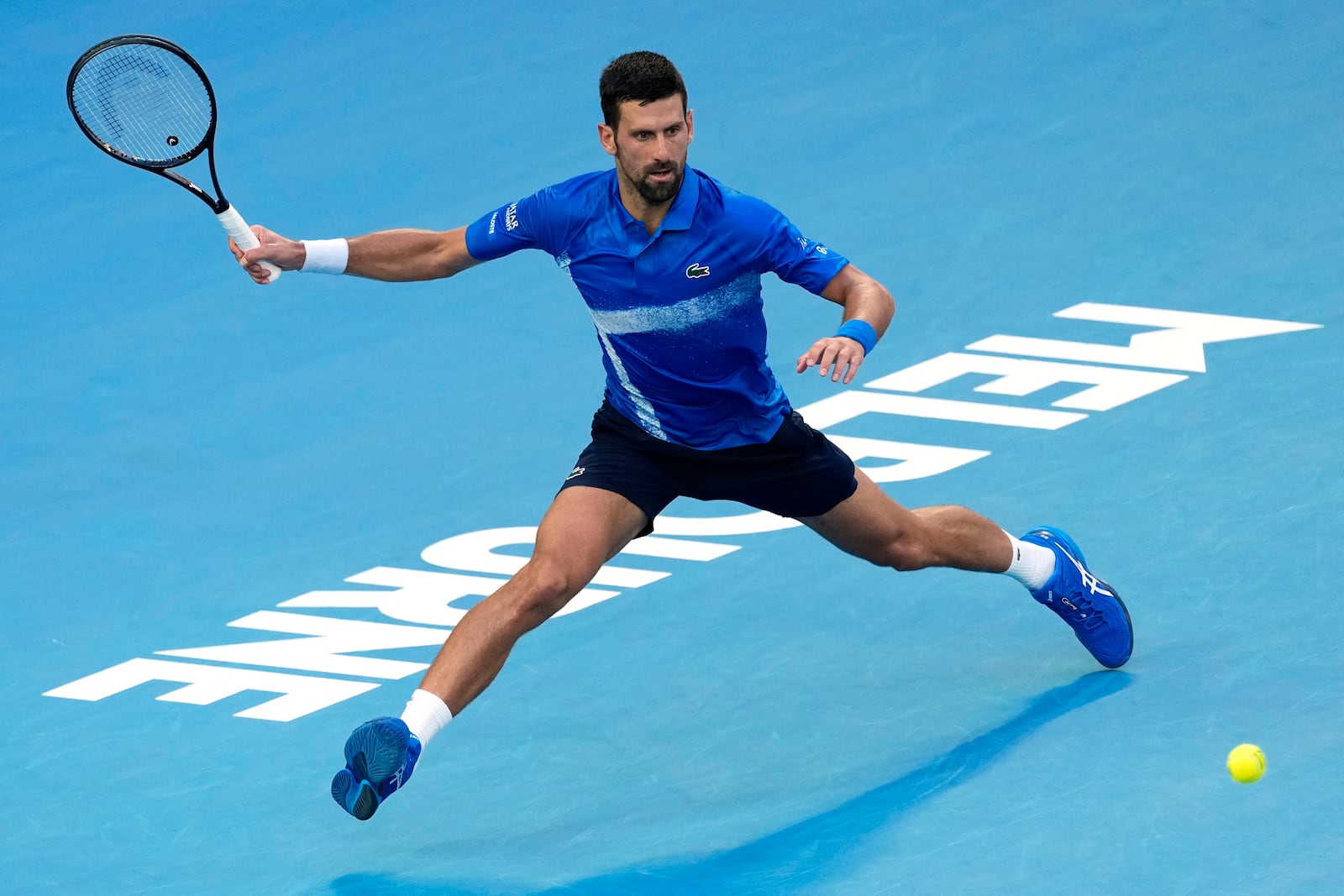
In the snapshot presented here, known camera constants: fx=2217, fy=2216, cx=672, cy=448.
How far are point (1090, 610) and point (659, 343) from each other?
1.66 metres

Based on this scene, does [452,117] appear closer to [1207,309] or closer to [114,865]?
[1207,309]

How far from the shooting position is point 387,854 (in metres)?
6.35

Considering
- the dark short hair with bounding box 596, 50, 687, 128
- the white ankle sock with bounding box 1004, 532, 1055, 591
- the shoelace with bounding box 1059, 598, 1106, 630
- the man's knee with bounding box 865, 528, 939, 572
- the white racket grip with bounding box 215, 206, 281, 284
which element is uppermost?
the dark short hair with bounding box 596, 50, 687, 128

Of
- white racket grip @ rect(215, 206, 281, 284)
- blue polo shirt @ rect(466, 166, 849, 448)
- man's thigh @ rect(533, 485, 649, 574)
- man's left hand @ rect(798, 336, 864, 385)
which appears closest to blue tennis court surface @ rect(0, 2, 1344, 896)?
man's thigh @ rect(533, 485, 649, 574)

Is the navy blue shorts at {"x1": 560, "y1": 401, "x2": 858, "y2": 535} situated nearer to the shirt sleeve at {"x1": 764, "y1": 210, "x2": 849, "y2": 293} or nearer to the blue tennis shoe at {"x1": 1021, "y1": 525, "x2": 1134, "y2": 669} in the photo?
the shirt sleeve at {"x1": 764, "y1": 210, "x2": 849, "y2": 293}

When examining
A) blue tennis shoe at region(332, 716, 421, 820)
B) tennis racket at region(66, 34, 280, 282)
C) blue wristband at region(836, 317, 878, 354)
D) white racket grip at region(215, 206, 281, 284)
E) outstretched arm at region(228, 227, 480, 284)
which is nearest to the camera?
blue tennis shoe at region(332, 716, 421, 820)

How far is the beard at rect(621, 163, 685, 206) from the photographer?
638 cm

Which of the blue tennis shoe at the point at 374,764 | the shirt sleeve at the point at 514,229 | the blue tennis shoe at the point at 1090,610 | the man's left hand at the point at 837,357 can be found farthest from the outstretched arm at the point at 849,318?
the blue tennis shoe at the point at 374,764

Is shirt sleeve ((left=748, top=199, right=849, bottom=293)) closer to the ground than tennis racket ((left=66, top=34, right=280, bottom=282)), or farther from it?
closer to the ground

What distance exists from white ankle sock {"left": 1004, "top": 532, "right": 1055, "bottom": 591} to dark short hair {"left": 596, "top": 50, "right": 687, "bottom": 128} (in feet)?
6.03

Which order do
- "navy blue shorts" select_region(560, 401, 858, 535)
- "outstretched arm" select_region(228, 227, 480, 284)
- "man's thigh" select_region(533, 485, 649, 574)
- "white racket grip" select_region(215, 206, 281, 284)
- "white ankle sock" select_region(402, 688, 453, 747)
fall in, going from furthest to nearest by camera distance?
"outstretched arm" select_region(228, 227, 480, 284)
"navy blue shorts" select_region(560, 401, 858, 535)
"white racket grip" select_region(215, 206, 281, 284)
"man's thigh" select_region(533, 485, 649, 574)
"white ankle sock" select_region(402, 688, 453, 747)

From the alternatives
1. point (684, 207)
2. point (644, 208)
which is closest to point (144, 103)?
point (644, 208)

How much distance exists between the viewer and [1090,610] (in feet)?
23.1

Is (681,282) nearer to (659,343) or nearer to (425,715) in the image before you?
(659,343)
